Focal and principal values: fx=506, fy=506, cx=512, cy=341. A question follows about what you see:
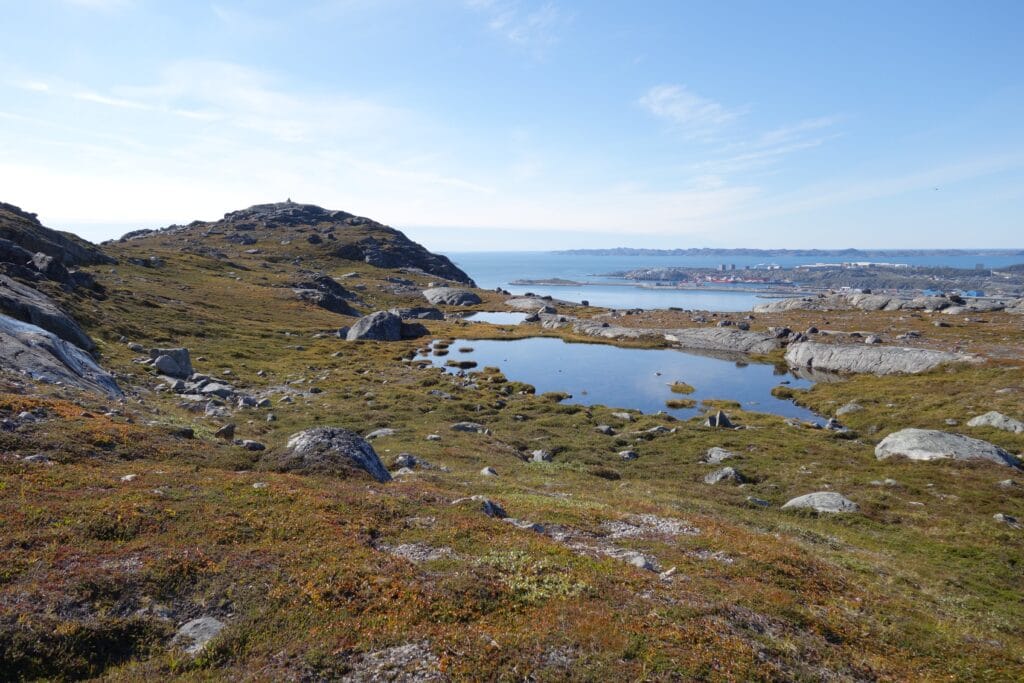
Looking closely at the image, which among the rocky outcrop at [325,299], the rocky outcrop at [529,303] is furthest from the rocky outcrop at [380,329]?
the rocky outcrop at [529,303]

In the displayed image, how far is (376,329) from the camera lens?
93.8 m

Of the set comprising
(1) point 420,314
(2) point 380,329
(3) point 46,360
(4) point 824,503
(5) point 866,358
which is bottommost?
(4) point 824,503

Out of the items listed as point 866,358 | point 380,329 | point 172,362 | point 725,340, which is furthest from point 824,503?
point 380,329

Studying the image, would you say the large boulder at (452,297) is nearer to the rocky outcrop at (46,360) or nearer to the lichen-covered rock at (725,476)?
the rocky outcrop at (46,360)

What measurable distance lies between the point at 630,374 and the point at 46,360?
215 ft

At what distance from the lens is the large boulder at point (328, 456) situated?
2327 cm

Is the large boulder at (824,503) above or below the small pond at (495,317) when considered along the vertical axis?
below

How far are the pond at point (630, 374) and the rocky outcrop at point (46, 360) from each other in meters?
45.1

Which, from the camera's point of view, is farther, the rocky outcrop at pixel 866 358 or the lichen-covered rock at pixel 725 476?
the rocky outcrop at pixel 866 358

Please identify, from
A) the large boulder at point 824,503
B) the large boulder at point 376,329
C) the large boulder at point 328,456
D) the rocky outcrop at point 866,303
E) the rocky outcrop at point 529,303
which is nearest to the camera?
the large boulder at point 328,456

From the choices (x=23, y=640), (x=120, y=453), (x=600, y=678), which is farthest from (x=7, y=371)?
(x=600, y=678)

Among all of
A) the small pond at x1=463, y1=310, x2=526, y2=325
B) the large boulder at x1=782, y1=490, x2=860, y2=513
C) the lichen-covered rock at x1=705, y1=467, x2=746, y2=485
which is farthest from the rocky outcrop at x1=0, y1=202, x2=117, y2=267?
the large boulder at x1=782, y1=490, x2=860, y2=513

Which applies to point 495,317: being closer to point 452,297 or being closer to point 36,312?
point 452,297

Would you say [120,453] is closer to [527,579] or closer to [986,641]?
[527,579]
